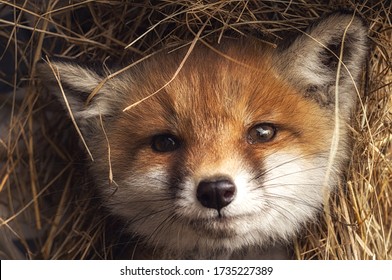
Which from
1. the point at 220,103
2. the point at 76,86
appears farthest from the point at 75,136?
the point at 220,103

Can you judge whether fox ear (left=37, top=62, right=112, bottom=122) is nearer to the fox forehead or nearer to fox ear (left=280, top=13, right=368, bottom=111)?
the fox forehead

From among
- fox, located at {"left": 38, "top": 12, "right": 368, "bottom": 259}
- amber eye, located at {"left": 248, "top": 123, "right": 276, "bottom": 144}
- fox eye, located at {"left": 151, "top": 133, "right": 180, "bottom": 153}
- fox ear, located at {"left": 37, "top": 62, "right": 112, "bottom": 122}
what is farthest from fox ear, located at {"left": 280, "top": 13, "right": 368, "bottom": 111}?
fox ear, located at {"left": 37, "top": 62, "right": 112, "bottom": 122}

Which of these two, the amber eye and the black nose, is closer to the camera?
the black nose

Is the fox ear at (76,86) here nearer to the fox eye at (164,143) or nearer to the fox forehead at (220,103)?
the fox forehead at (220,103)

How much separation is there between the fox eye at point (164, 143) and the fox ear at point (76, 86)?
0.93ft

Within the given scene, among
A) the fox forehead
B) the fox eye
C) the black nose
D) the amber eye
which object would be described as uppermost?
the fox forehead

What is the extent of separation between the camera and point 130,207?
2420 millimetres

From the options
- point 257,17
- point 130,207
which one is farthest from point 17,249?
point 257,17

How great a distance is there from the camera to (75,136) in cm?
279

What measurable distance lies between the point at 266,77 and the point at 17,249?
131cm

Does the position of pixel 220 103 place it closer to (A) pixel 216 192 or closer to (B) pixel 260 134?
(B) pixel 260 134

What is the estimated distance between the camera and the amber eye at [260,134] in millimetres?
2277

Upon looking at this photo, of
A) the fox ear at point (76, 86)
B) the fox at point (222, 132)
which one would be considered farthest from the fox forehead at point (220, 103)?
the fox ear at point (76, 86)

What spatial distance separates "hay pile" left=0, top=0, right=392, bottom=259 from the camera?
2498mm
